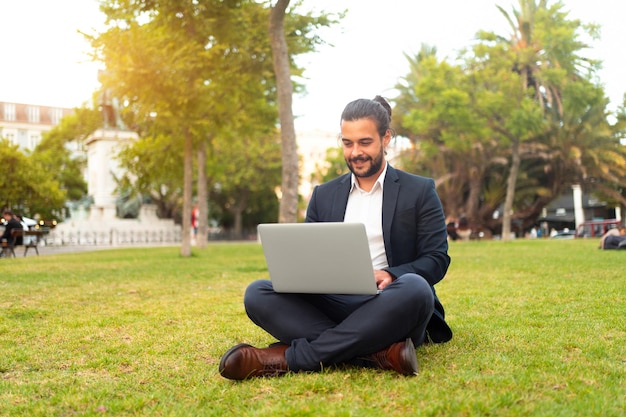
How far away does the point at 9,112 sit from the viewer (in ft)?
282

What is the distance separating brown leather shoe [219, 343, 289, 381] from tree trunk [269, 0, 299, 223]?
9205mm

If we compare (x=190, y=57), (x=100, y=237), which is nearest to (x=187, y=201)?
(x=190, y=57)

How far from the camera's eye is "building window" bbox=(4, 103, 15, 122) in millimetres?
85625

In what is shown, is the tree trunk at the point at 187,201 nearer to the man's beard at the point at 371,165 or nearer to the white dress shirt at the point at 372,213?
the white dress shirt at the point at 372,213

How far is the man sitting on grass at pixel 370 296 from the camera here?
350 cm

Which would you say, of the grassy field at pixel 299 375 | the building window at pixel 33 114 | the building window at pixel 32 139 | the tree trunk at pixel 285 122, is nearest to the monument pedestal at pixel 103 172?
the tree trunk at pixel 285 122

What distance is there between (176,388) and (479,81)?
24841 millimetres

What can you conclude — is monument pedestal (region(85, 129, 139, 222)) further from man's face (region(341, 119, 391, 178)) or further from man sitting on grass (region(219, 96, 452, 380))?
man's face (region(341, 119, 391, 178))

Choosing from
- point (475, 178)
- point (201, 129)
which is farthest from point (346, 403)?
point (475, 178)

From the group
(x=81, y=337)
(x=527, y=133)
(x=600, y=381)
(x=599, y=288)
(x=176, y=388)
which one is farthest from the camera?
(x=527, y=133)

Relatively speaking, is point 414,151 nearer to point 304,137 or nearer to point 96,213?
point 96,213

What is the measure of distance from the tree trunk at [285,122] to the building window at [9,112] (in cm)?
8216

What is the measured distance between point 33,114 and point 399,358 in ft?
308

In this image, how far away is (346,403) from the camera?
2.95m
